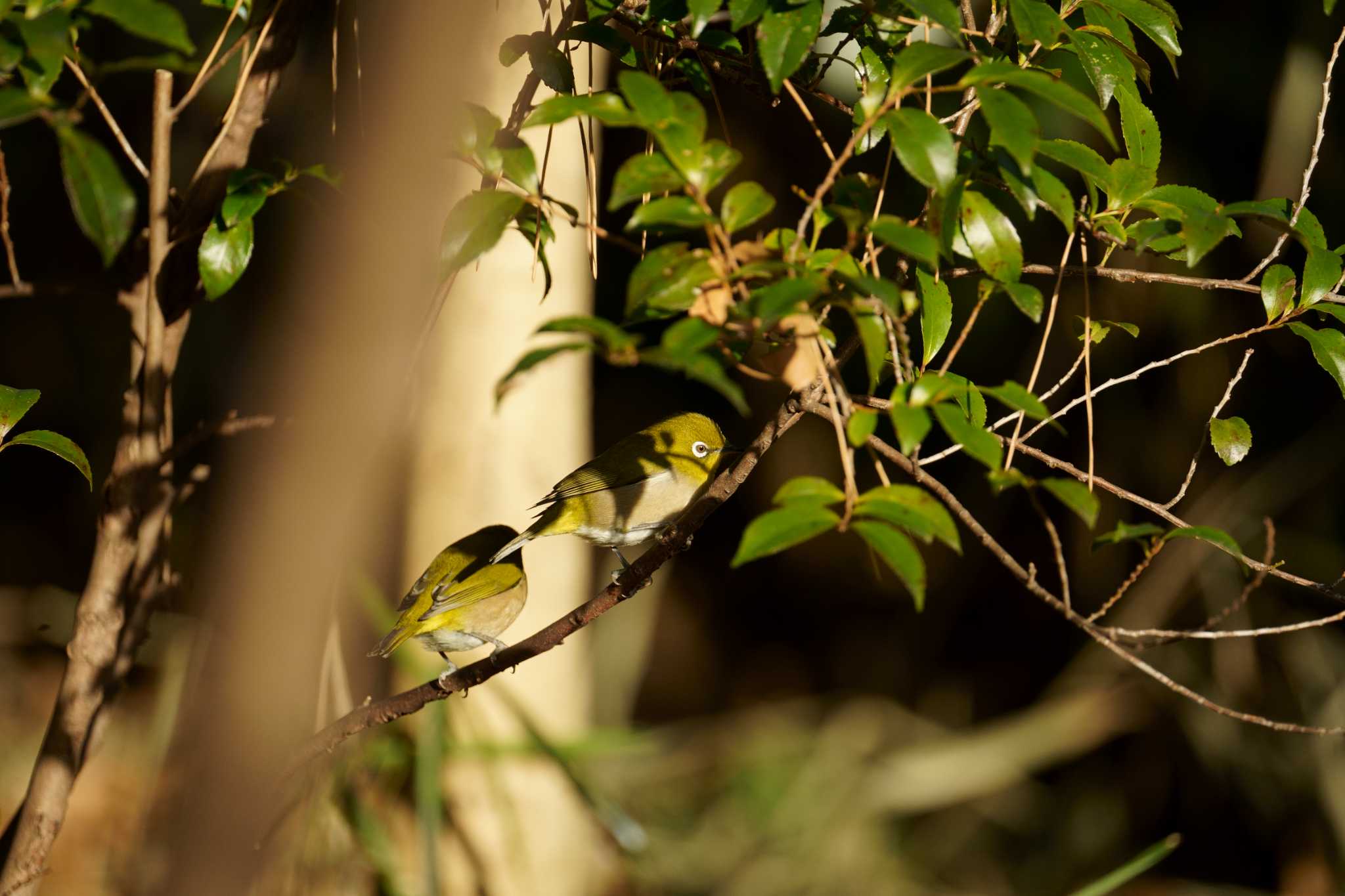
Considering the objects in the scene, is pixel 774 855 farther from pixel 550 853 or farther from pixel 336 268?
pixel 336 268

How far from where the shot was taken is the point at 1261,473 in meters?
4.86

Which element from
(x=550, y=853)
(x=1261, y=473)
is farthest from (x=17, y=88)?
(x=1261, y=473)

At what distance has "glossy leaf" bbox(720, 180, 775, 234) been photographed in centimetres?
108

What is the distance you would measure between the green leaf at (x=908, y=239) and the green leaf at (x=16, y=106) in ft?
2.30

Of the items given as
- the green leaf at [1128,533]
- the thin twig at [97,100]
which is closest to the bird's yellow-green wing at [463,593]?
the thin twig at [97,100]

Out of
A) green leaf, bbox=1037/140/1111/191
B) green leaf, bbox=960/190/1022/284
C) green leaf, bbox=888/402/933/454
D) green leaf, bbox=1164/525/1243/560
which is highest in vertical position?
green leaf, bbox=1037/140/1111/191

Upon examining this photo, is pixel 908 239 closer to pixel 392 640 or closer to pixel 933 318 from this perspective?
pixel 933 318

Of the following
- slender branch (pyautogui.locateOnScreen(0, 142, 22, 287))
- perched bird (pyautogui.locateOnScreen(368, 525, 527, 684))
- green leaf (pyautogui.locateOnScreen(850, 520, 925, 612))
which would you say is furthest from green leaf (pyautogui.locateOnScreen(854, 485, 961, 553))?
perched bird (pyautogui.locateOnScreen(368, 525, 527, 684))

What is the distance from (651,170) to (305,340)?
0.47 meters

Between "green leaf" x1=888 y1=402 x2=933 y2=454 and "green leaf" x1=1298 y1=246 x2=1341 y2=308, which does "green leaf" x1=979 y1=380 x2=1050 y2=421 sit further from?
"green leaf" x1=1298 y1=246 x2=1341 y2=308

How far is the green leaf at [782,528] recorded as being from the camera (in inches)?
37.8

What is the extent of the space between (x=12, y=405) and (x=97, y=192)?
1.74ft

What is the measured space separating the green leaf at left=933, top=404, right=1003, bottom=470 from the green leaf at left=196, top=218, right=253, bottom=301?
0.84 metres

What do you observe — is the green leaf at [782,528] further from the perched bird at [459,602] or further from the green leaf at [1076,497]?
the perched bird at [459,602]
